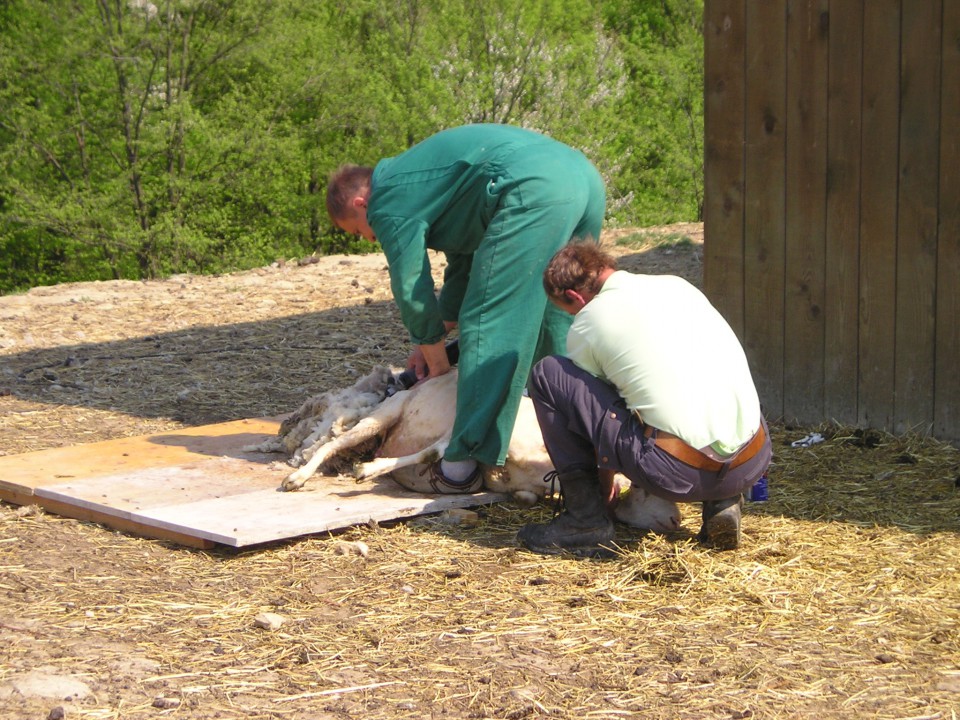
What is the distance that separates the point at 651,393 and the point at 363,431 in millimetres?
1701

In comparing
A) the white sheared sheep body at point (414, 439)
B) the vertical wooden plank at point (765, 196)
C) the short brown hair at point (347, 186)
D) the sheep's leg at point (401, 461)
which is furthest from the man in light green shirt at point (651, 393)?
the vertical wooden plank at point (765, 196)

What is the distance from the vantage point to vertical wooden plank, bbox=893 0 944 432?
6184 mm

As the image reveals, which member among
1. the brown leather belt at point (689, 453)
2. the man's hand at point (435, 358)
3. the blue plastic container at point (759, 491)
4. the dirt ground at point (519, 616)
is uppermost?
the man's hand at point (435, 358)

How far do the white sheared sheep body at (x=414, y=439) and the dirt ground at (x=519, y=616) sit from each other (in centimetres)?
18

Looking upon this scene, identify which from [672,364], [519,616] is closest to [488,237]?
[672,364]

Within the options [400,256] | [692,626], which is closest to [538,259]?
[400,256]

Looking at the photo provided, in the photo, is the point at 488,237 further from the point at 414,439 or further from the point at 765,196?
the point at 765,196

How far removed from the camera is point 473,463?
5.55 m

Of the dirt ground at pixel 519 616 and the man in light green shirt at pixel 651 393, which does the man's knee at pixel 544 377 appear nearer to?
the man in light green shirt at pixel 651 393

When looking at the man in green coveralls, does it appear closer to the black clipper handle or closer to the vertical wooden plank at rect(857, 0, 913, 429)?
the black clipper handle

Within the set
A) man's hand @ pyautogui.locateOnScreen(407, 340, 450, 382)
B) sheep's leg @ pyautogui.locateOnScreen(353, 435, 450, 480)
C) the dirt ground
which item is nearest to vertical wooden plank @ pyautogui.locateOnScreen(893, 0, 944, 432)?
the dirt ground

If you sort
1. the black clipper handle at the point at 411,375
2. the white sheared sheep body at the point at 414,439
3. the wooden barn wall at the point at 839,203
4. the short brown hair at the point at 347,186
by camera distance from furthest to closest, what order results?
the wooden barn wall at the point at 839,203, the black clipper handle at the point at 411,375, the white sheared sheep body at the point at 414,439, the short brown hair at the point at 347,186

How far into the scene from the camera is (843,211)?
6.59 m

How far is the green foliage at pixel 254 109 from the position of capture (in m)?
19.4
